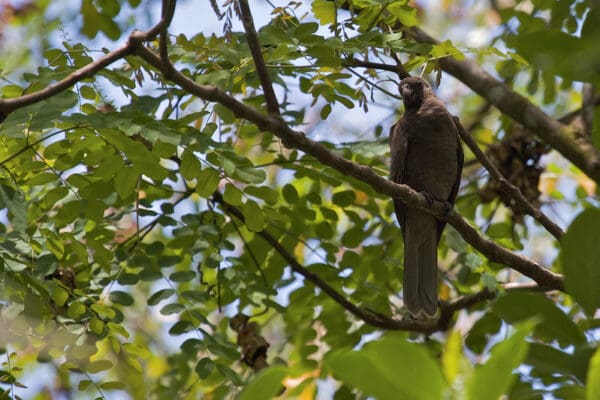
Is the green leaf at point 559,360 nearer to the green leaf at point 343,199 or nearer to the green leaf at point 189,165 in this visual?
the green leaf at point 189,165

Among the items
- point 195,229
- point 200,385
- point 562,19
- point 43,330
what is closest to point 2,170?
point 43,330

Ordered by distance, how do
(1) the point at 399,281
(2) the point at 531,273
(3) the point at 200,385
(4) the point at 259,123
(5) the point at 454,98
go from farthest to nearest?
(5) the point at 454,98
(1) the point at 399,281
(3) the point at 200,385
(2) the point at 531,273
(4) the point at 259,123

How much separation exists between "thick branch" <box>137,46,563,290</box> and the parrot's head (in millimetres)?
1140

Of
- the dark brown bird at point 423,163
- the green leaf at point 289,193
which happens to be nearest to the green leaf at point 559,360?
the green leaf at point 289,193

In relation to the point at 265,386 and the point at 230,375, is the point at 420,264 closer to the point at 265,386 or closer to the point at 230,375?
the point at 230,375

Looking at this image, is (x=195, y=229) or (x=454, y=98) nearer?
(x=195, y=229)

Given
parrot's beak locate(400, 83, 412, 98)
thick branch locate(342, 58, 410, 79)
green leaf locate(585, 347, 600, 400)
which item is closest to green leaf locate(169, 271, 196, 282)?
thick branch locate(342, 58, 410, 79)

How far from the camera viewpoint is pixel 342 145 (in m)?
4.42

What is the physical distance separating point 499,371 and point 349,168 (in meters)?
1.94

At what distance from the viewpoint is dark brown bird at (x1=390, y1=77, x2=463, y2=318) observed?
4.61m

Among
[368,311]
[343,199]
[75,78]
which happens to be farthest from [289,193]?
[75,78]

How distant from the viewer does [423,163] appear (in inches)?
192

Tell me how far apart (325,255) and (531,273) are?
49.8 inches

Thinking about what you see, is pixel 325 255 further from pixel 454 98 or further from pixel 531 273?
pixel 454 98
